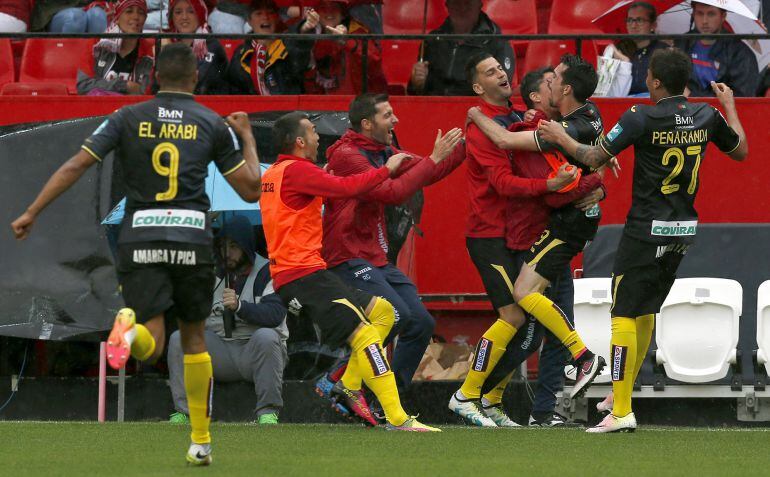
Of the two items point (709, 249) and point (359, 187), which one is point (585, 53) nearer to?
point (709, 249)

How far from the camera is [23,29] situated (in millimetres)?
14180

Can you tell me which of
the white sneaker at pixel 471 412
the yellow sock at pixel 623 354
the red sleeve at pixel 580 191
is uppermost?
the red sleeve at pixel 580 191

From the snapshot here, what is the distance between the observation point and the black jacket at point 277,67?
12359 millimetres

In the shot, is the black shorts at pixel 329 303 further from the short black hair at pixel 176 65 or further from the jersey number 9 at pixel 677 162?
the short black hair at pixel 176 65

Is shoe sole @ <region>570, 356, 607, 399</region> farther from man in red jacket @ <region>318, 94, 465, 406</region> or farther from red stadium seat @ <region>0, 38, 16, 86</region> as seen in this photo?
red stadium seat @ <region>0, 38, 16, 86</region>

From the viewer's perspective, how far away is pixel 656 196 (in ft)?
28.4

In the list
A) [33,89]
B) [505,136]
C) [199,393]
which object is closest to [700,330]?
[505,136]

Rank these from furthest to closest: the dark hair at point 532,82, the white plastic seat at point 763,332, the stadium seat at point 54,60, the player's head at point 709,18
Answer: the stadium seat at point 54,60 < the player's head at point 709,18 < the white plastic seat at point 763,332 < the dark hair at point 532,82

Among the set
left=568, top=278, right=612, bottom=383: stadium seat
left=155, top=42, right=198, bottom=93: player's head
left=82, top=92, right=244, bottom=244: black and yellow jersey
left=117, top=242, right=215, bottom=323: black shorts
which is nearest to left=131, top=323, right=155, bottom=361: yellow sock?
left=117, top=242, right=215, bottom=323: black shorts

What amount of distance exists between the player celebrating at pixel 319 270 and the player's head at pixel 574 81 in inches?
49.6

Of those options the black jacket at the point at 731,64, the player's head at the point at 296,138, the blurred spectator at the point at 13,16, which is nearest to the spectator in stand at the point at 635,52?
the black jacket at the point at 731,64

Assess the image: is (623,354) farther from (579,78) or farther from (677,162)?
(579,78)

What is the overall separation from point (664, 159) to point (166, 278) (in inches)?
128

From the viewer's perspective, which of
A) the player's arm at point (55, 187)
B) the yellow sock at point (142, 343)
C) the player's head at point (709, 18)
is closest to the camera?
the yellow sock at point (142, 343)
